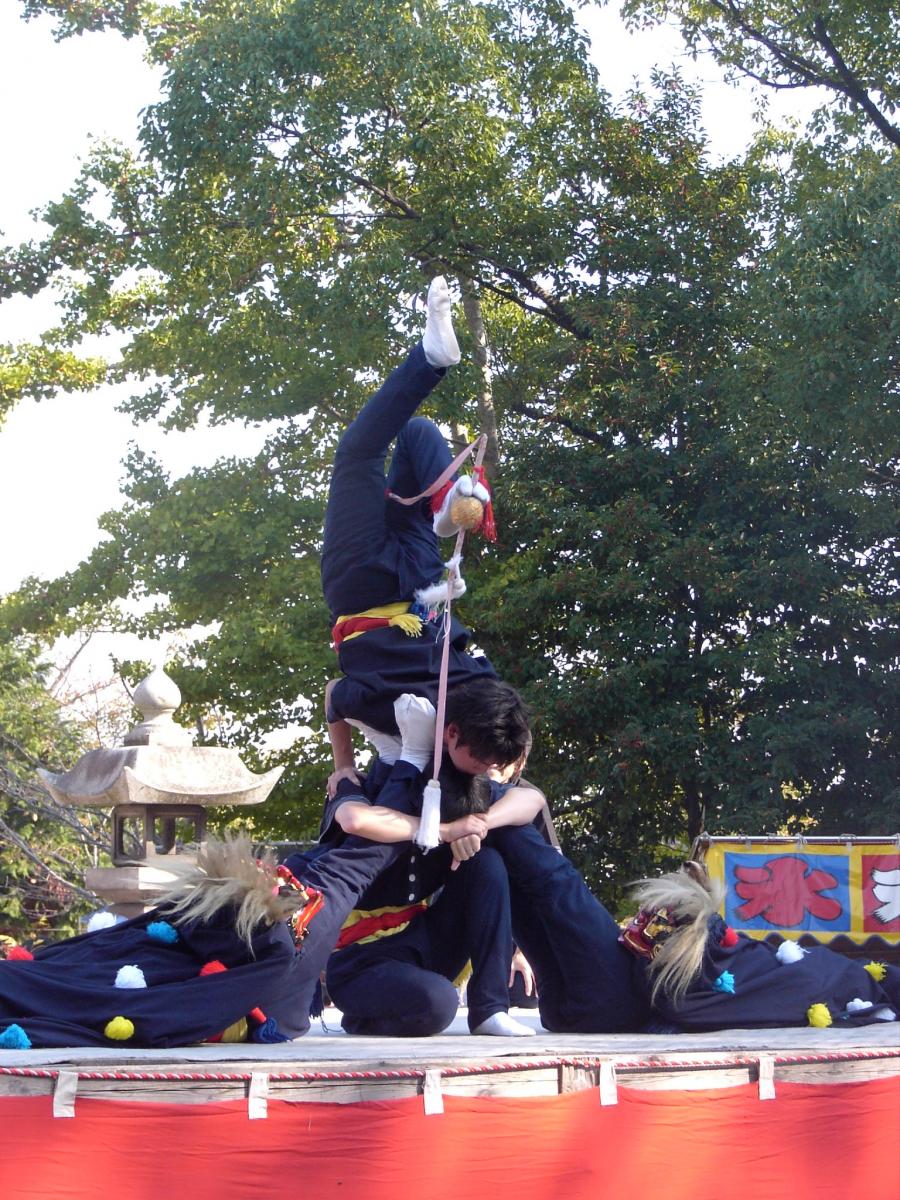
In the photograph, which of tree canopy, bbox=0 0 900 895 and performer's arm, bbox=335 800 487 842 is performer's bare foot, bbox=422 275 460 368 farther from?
tree canopy, bbox=0 0 900 895

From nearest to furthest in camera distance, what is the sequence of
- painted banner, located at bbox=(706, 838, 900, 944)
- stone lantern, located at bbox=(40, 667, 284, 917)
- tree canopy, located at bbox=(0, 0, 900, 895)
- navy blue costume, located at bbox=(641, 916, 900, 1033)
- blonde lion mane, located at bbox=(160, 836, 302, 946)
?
blonde lion mane, located at bbox=(160, 836, 302, 946)
navy blue costume, located at bbox=(641, 916, 900, 1033)
stone lantern, located at bbox=(40, 667, 284, 917)
painted banner, located at bbox=(706, 838, 900, 944)
tree canopy, located at bbox=(0, 0, 900, 895)

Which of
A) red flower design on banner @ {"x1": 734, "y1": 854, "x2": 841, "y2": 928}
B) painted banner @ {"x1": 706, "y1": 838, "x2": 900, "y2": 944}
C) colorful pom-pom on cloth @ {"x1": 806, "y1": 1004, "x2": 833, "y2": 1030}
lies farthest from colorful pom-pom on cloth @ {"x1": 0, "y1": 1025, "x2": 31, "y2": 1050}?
red flower design on banner @ {"x1": 734, "y1": 854, "x2": 841, "y2": 928}

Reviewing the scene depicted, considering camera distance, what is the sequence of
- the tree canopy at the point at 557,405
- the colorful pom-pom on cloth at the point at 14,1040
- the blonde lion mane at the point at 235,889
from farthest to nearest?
1. the tree canopy at the point at 557,405
2. the blonde lion mane at the point at 235,889
3. the colorful pom-pom on cloth at the point at 14,1040

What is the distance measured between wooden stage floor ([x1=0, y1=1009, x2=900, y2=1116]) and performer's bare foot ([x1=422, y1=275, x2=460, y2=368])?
1526mm

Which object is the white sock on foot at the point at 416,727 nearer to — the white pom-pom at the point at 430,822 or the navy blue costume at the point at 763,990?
the white pom-pom at the point at 430,822

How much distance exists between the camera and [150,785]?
7.10 meters

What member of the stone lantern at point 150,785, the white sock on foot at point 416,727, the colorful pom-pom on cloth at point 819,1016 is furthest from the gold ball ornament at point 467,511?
the stone lantern at point 150,785

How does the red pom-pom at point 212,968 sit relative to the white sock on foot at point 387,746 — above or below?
below

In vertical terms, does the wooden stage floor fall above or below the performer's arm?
below

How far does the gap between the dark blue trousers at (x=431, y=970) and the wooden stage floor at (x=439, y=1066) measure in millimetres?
128

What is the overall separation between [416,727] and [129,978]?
3.07 feet

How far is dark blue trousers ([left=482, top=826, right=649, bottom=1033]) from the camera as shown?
3.05 meters

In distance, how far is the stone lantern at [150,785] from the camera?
7094mm

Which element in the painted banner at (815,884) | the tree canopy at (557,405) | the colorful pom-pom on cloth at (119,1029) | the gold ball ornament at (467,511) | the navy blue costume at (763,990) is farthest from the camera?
the tree canopy at (557,405)
